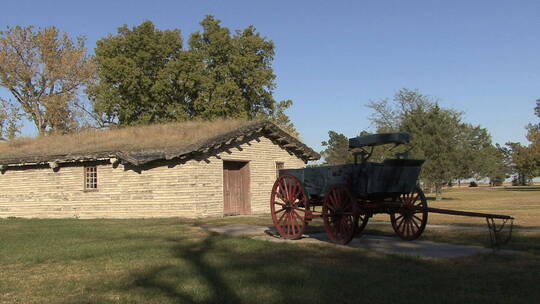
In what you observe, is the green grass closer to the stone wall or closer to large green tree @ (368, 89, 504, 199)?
the stone wall

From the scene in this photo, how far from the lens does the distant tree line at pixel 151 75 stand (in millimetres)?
42250

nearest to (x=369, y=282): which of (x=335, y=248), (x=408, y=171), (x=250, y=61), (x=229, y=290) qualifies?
(x=229, y=290)

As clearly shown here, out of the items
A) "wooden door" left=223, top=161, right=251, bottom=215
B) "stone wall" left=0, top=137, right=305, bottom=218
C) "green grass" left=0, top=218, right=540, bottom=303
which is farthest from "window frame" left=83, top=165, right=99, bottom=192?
"green grass" left=0, top=218, right=540, bottom=303

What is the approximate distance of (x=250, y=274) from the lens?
299 inches

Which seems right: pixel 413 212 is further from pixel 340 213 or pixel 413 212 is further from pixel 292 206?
pixel 292 206

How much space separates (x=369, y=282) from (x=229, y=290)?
1.88 metres

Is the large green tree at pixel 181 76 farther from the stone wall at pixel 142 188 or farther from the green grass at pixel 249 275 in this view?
the green grass at pixel 249 275

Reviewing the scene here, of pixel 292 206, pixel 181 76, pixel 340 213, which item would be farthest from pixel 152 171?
pixel 181 76

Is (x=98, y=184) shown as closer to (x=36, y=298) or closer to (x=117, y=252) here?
(x=117, y=252)

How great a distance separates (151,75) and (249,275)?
38.5m

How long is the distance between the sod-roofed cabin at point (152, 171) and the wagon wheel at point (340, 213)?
9177 millimetres

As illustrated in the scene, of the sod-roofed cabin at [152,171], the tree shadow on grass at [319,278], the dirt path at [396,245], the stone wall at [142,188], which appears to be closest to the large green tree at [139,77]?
the sod-roofed cabin at [152,171]

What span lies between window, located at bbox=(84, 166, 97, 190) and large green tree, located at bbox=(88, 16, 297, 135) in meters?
20.2

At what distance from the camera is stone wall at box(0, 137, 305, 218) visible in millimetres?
19828
